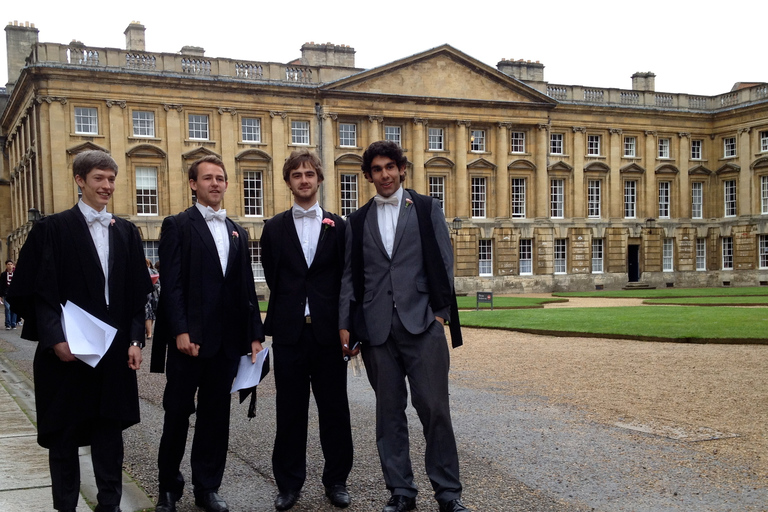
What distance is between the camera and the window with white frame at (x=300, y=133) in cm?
3869

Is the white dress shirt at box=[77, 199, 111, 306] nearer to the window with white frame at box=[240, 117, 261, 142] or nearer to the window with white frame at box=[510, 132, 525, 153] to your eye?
the window with white frame at box=[240, 117, 261, 142]

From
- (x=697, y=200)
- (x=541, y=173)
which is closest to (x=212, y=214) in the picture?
(x=541, y=173)

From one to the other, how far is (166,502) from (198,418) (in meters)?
0.57

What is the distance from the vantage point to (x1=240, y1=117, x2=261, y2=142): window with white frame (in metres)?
37.8

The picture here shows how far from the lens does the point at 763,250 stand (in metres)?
45.0

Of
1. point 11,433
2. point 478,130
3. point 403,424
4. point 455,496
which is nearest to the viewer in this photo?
point 455,496

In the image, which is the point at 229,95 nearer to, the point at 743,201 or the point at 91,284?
the point at 743,201

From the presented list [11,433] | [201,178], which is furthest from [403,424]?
[11,433]

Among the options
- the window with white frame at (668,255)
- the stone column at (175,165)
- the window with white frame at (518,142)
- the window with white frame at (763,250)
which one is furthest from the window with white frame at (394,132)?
the window with white frame at (763,250)

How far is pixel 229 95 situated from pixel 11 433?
3215 centimetres

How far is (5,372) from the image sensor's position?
1130 cm

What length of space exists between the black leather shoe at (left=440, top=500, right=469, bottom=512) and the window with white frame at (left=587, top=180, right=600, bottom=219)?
42.2 metres

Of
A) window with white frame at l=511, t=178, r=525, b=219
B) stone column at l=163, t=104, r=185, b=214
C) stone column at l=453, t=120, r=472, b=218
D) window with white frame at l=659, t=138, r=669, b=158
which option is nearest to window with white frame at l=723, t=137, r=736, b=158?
window with white frame at l=659, t=138, r=669, b=158

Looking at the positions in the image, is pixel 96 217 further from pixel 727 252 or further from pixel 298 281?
pixel 727 252
